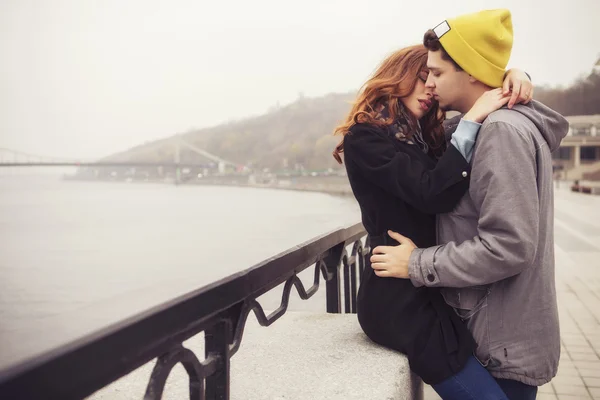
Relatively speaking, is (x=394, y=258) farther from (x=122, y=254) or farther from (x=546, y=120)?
(x=122, y=254)

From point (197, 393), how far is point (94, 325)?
355mm

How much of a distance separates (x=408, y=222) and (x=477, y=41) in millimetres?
488

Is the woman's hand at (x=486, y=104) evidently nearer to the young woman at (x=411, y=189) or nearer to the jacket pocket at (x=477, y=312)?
the young woman at (x=411, y=189)

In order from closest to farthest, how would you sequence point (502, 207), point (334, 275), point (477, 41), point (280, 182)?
point (502, 207)
point (477, 41)
point (334, 275)
point (280, 182)

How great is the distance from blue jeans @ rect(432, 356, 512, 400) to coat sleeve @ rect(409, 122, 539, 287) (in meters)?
0.22

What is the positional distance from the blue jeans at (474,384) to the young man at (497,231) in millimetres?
27

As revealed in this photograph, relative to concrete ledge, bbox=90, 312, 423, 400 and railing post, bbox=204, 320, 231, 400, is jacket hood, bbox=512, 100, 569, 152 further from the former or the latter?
railing post, bbox=204, 320, 231, 400

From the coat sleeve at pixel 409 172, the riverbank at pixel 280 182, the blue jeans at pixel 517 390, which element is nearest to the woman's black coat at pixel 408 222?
the coat sleeve at pixel 409 172

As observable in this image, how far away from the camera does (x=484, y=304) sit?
146cm

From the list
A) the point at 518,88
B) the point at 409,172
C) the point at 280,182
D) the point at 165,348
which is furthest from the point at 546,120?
the point at 280,182

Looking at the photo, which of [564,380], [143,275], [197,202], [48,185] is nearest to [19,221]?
[197,202]

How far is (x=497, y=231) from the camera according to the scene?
1.34 metres

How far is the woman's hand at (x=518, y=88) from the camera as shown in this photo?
1.41 m

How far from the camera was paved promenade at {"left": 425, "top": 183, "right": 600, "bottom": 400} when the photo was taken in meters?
2.96
